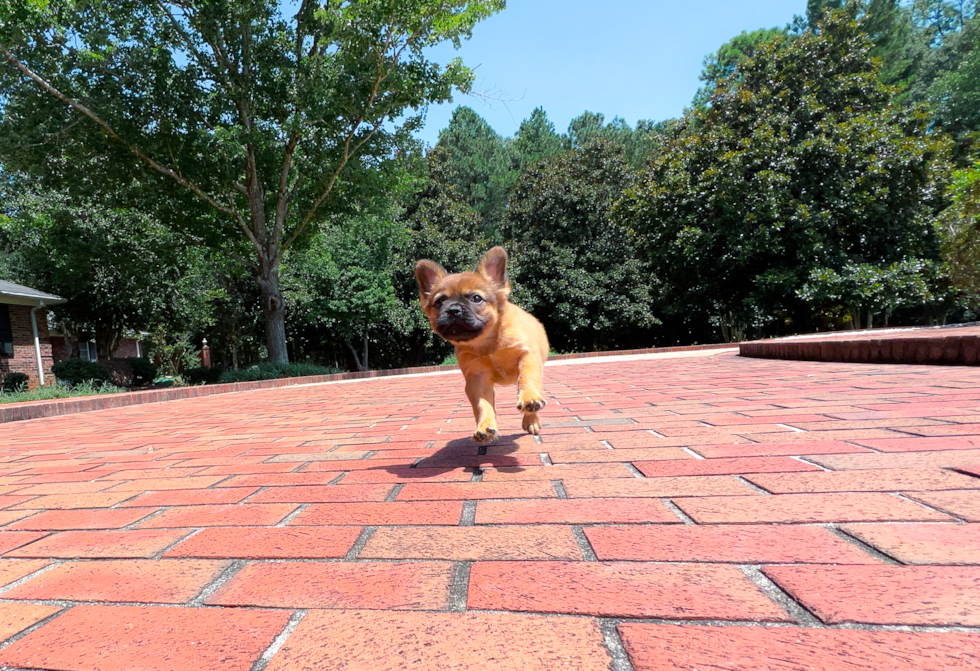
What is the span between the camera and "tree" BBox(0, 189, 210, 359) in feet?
51.0

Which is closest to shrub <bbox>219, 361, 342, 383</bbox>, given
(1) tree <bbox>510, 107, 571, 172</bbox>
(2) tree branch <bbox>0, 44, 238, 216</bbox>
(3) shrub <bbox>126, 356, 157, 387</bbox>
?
(2) tree branch <bbox>0, 44, 238, 216</bbox>

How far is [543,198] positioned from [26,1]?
1809 cm

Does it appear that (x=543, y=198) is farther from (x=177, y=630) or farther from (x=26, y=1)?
(x=177, y=630)

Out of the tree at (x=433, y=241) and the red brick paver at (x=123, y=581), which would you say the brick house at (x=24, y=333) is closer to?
the tree at (x=433, y=241)

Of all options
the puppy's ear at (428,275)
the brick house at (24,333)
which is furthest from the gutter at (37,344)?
the puppy's ear at (428,275)

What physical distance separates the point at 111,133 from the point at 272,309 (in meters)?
6.02

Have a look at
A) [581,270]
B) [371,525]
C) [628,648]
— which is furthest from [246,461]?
[581,270]

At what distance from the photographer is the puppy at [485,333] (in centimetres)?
252

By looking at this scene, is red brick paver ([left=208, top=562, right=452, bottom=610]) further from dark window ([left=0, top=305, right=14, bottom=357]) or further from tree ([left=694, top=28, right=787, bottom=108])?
tree ([left=694, top=28, right=787, bottom=108])

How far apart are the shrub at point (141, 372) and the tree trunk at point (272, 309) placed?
8948 millimetres

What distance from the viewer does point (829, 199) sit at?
15203 mm

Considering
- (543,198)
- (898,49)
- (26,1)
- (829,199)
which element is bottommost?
(829,199)

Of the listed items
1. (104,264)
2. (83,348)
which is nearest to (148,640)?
(104,264)

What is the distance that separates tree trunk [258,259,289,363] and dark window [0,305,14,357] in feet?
36.8
